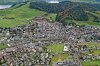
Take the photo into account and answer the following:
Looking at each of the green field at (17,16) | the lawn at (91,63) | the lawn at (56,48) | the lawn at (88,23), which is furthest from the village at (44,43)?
the lawn at (88,23)

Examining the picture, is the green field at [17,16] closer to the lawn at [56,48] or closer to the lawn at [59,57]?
the lawn at [56,48]

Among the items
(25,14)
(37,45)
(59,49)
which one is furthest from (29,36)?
(25,14)

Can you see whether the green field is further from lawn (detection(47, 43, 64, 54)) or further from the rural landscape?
lawn (detection(47, 43, 64, 54))

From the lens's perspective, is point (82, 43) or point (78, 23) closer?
point (82, 43)

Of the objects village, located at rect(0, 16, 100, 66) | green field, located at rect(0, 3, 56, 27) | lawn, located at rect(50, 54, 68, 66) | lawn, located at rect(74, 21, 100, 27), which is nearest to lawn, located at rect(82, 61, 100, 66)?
village, located at rect(0, 16, 100, 66)

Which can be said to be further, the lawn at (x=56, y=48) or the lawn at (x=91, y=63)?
the lawn at (x=56, y=48)

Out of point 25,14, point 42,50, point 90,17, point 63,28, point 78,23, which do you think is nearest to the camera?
point 42,50

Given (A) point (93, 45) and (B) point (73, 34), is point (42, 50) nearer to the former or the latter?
(A) point (93, 45)
